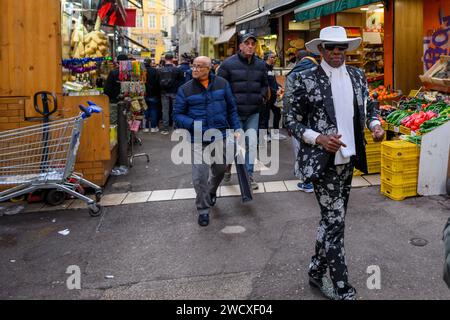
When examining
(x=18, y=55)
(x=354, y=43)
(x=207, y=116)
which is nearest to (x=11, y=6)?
(x=18, y=55)

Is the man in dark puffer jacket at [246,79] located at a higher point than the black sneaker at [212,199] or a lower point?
higher

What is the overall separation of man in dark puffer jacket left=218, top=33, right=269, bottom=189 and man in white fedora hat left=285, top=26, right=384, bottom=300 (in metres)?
2.88

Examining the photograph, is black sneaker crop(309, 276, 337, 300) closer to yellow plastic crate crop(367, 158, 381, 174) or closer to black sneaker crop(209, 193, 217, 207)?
black sneaker crop(209, 193, 217, 207)

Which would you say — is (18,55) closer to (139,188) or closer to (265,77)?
(139,188)

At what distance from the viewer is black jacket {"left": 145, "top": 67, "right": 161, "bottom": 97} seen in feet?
39.8

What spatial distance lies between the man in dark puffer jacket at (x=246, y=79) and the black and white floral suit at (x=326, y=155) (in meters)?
2.88

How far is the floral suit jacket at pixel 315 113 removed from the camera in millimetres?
3129

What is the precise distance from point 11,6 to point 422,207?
5.66 meters

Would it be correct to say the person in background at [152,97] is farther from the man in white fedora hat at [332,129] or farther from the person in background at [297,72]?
the man in white fedora hat at [332,129]

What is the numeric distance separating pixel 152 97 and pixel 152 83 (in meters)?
0.37

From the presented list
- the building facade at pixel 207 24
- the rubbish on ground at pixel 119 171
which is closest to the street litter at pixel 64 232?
the rubbish on ground at pixel 119 171

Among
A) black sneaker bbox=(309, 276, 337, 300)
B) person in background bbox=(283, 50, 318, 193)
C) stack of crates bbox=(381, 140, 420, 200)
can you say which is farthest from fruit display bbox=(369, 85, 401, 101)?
black sneaker bbox=(309, 276, 337, 300)

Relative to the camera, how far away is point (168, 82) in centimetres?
1200

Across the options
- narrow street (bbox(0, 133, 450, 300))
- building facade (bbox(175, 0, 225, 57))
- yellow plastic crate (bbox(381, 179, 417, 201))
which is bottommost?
narrow street (bbox(0, 133, 450, 300))
